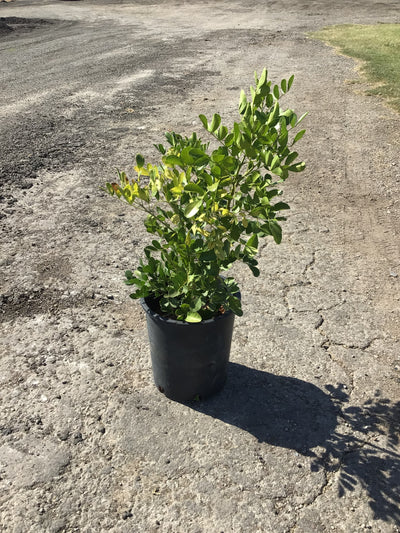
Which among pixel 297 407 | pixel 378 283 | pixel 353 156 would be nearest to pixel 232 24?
pixel 353 156

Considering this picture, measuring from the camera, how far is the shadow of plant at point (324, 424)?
288 centimetres

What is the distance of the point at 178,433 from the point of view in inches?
122

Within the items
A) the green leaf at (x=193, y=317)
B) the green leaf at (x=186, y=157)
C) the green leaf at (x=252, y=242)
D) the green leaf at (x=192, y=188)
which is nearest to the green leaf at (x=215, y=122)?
the green leaf at (x=186, y=157)

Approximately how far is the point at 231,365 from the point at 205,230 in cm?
106

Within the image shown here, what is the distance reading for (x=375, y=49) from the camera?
13.1 meters

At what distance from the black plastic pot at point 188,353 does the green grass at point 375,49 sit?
6869mm

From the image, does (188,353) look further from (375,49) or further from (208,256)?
(375,49)

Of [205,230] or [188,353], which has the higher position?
[205,230]

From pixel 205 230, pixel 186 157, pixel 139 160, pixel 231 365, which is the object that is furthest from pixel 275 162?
pixel 231 365

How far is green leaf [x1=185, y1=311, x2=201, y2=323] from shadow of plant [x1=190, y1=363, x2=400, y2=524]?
2.24ft

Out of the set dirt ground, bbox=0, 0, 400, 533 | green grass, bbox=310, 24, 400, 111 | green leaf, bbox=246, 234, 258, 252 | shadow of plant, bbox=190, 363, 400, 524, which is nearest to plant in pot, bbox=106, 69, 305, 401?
green leaf, bbox=246, 234, 258, 252

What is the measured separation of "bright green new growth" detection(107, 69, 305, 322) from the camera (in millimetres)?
2713

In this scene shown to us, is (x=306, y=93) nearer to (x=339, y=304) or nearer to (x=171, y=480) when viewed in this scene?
(x=339, y=304)

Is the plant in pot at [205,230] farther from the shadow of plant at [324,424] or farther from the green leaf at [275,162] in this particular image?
the shadow of plant at [324,424]
